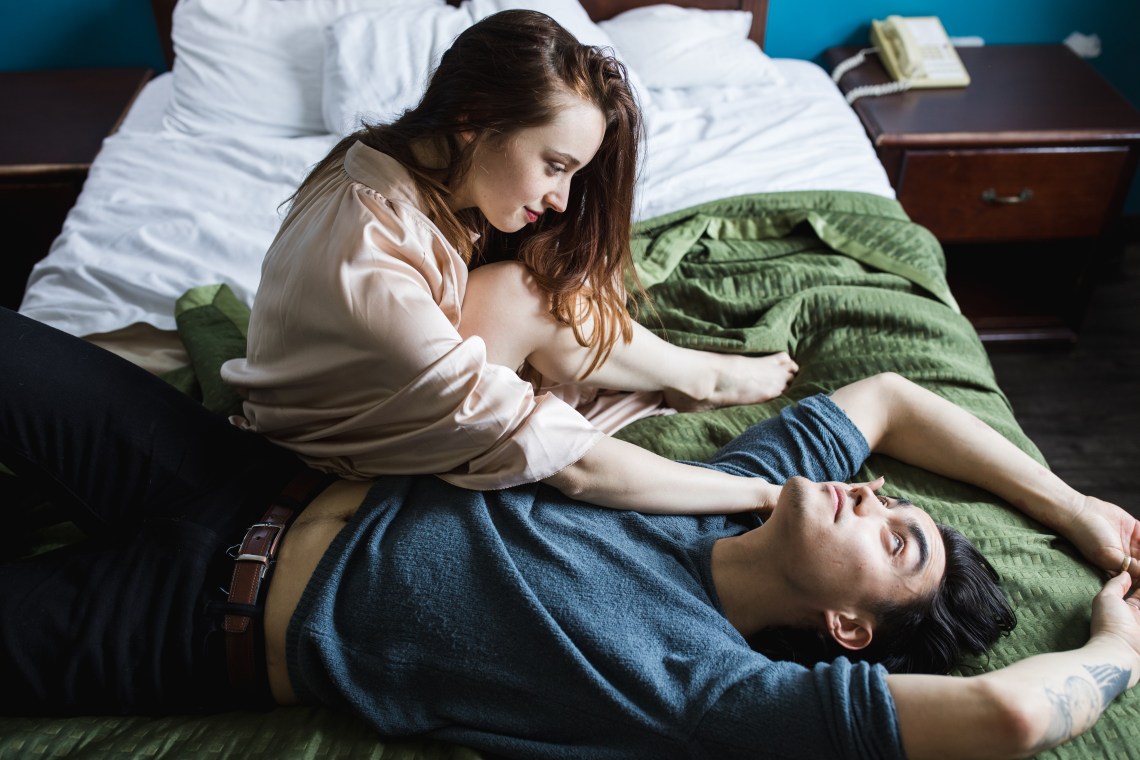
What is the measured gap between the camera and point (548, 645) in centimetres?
105

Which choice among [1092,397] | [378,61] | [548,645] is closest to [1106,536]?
[548,645]

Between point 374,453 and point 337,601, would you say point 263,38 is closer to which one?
point 374,453

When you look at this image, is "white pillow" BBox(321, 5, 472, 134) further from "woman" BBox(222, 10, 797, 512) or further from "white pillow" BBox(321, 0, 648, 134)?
"woman" BBox(222, 10, 797, 512)

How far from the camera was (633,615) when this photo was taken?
1094mm

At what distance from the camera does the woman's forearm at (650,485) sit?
1.21 metres

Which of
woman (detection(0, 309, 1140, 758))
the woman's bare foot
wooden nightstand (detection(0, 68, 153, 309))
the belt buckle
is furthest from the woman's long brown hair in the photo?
wooden nightstand (detection(0, 68, 153, 309))

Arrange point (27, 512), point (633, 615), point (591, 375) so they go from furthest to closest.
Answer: point (591, 375) → point (27, 512) → point (633, 615)

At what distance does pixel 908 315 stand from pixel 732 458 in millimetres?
526

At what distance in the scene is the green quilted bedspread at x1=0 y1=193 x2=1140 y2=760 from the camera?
1067 mm

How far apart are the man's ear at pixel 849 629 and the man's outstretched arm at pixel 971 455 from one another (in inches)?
13.3

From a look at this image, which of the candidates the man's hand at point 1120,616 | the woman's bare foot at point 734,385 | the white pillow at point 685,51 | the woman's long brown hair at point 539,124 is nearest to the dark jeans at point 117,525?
the woman's long brown hair at point 539,124

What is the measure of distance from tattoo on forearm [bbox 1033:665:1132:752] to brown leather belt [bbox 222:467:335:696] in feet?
2.86

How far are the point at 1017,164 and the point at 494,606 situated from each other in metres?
1.87

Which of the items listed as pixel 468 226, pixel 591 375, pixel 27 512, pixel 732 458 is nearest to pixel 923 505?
pixel 732 458
